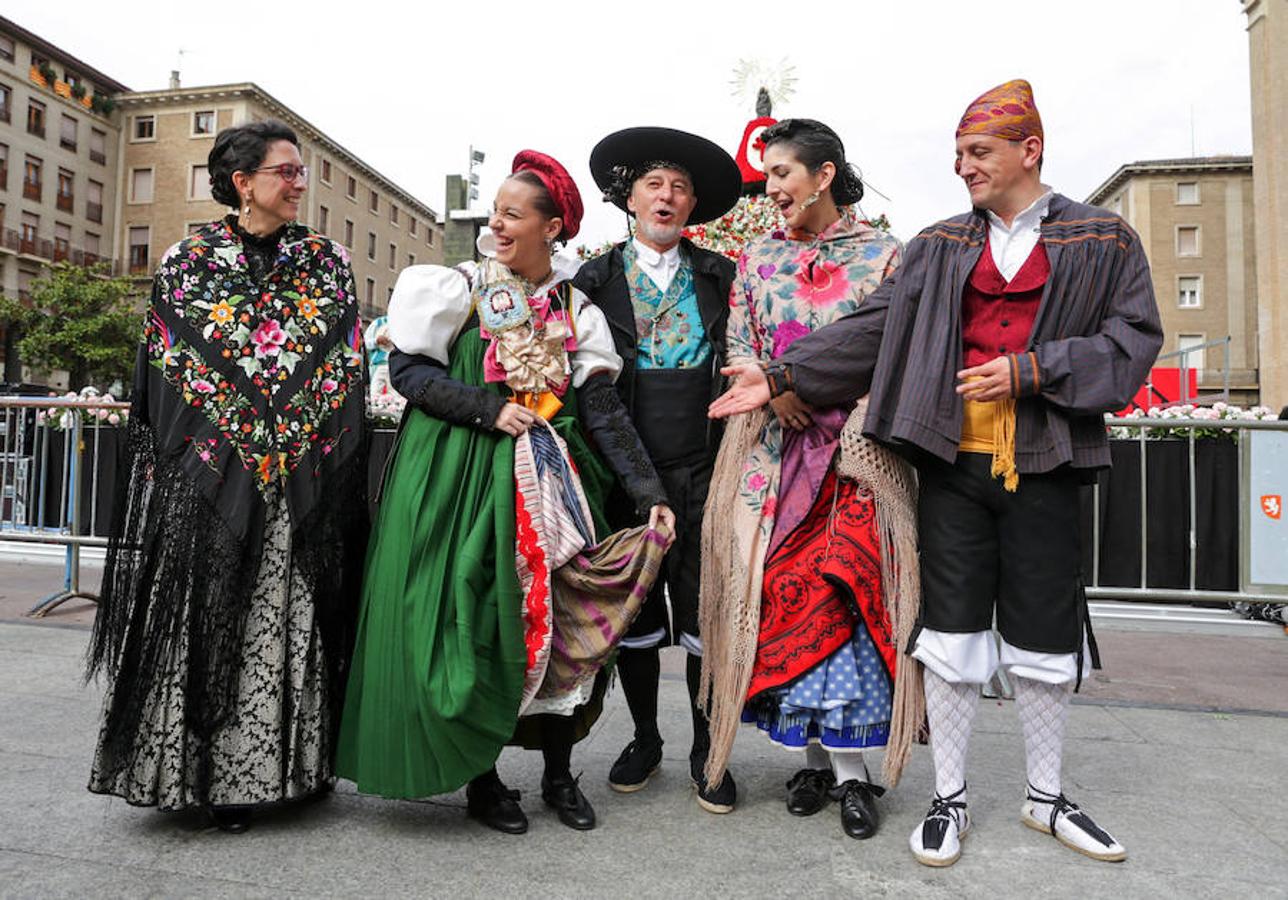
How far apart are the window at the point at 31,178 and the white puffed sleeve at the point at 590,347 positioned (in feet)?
147

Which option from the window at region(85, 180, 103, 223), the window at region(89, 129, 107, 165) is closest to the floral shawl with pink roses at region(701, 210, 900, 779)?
the window at region(85, 180, 103, 223)

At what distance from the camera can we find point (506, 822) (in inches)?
98.0

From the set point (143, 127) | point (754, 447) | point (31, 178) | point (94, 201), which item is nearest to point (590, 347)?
point (754, 447)

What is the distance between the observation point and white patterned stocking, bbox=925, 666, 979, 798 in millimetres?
2480

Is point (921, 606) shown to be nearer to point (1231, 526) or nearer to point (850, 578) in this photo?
point (850, 578)

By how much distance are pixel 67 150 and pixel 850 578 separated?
48064mm

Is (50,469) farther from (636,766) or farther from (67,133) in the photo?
(67,133)

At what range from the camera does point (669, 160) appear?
302cm

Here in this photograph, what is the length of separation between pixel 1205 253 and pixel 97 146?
50487mm

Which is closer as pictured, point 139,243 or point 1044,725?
point 1044,725

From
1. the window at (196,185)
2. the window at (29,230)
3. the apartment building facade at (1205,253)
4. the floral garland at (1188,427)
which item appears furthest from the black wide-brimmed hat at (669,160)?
the window at (196,185)

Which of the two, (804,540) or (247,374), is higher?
(247,374)

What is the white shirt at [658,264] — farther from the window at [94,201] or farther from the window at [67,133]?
the window at [94,201]

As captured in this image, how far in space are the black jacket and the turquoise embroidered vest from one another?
0.02 metres
